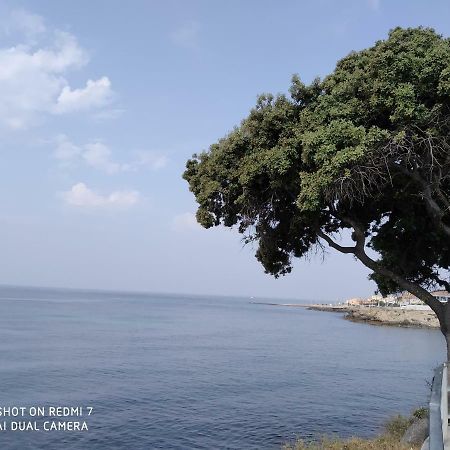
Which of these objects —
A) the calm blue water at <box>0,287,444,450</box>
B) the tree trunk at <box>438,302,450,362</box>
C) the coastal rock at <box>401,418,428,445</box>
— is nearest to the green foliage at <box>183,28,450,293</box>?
the tree trunk at <box>438,302,450,362</box>

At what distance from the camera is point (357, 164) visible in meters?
12.6

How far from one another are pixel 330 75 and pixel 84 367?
1190 inches

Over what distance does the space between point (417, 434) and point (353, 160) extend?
854 cm

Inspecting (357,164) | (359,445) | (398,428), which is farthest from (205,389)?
(357,164)

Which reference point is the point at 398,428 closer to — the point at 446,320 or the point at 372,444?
the point at 372,444

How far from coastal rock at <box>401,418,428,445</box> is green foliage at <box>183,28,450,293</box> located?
5366 mm

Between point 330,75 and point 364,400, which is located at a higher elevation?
point 330,75

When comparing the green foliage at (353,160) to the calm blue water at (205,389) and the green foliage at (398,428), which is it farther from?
the calm blue water at (205,389)

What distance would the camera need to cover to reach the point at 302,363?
142ft

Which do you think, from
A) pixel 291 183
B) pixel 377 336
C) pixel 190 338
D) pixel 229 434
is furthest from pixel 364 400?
pixel 377 336

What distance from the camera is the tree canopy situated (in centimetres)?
1238

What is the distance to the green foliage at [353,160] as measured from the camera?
40.5 feet

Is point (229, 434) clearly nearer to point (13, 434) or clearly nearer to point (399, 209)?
point (13, 434)

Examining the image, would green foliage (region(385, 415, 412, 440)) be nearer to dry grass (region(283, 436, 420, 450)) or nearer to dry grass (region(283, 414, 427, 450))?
dry grass (region(283, 414, 427, 450))
